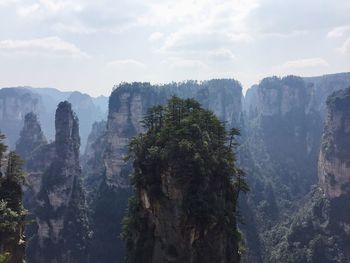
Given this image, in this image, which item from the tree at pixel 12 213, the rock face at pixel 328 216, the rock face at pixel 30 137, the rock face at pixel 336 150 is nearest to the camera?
the tree at pixel 12 213

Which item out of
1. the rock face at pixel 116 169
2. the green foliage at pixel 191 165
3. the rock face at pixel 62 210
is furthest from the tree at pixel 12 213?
the rock face at pixel 116 169

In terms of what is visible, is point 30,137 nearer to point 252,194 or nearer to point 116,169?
point 116,169

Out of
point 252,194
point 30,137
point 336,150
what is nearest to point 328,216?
point 336,150

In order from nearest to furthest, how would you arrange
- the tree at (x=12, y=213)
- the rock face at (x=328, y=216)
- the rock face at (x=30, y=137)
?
the tree at (x=12, y=213), the rock face at (x=328, y=216), the rock face at (x=30, y=137)

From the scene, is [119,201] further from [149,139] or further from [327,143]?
[149,139]

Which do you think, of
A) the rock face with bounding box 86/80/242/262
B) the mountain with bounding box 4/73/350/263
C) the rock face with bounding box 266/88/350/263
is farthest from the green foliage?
the rock face with bounding box 266/88/350/263

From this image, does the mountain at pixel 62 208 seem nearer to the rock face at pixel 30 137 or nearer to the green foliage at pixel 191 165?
the rock face at pixel 30 137

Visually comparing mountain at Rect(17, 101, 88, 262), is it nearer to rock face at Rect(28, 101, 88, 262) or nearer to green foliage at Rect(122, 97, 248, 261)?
rock face at Rect(28, 101, 88, 262)
